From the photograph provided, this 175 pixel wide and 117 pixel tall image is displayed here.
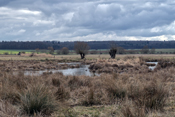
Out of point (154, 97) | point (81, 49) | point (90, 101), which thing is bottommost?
point (90, 101)

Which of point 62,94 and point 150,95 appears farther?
point 62,94

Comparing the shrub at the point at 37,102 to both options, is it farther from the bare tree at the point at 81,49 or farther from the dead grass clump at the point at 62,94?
the bare tree at the point at 81,49

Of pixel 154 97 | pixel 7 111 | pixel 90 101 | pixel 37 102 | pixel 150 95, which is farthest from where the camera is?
pixel 90 101

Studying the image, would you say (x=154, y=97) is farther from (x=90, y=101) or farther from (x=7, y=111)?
(x=7, y=111)

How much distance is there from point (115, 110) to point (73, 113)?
131 cm

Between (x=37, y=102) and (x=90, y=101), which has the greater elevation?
(x=37, y=102)

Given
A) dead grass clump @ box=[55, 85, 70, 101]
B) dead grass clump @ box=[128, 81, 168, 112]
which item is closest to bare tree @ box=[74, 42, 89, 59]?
dead grass clump @ box=[55, 85, 70, 101]

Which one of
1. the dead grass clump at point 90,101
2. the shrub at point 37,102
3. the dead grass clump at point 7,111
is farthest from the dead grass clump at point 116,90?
the dead grass clump at point 7,111

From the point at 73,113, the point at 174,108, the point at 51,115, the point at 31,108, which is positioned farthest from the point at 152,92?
the point at 31,108

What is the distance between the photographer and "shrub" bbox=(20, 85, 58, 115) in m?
6.58

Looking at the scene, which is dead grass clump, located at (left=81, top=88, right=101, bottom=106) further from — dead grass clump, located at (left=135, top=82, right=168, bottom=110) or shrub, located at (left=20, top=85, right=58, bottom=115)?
dead grass clump, located at (left=135, top=82, right=168, bottom=110)

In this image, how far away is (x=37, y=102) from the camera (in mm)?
6625

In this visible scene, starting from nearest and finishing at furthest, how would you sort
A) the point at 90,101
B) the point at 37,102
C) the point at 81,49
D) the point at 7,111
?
the point at 7,111
the point at 37,102
the point at 90,101
the point at 81,49

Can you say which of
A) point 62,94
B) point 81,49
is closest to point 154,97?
point 62,94
